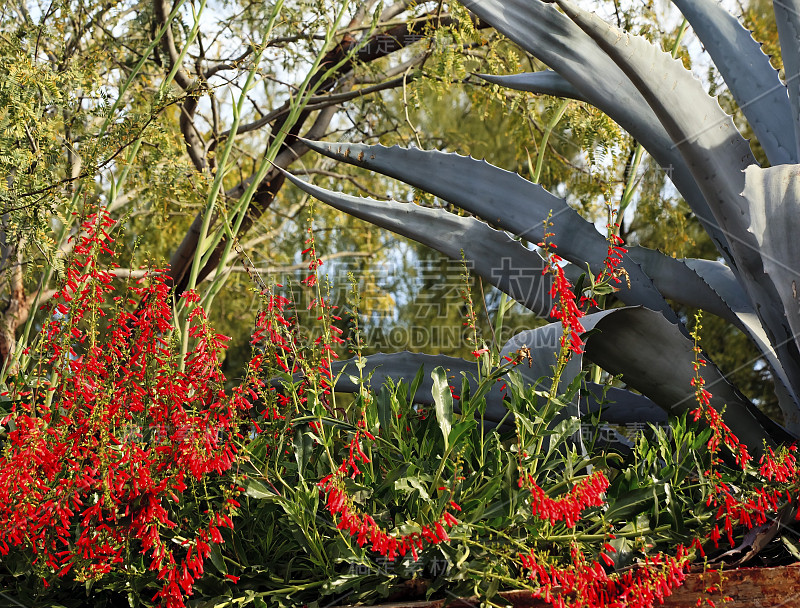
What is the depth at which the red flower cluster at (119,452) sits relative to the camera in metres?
0.85

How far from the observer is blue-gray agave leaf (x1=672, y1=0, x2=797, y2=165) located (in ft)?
4.25

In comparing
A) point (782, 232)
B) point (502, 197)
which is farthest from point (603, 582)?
point (502, 197)

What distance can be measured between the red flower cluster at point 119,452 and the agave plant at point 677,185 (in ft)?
1.17

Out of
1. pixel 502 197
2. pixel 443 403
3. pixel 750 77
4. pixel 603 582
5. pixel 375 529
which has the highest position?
pixel 750 77

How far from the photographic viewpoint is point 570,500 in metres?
0.83

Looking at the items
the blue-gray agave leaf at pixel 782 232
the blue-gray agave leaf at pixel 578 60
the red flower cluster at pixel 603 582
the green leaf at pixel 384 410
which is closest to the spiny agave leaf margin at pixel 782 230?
the blue-gray agave leaf at pixel 782 232

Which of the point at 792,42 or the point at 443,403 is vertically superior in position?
the point at 792,42

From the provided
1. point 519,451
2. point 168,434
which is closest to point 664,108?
point 519,451

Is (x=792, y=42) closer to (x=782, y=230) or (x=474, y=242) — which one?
(x=782, y=230)

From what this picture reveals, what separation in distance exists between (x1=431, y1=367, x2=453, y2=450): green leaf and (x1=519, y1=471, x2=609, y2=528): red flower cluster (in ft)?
0.40

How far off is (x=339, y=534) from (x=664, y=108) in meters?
0.75

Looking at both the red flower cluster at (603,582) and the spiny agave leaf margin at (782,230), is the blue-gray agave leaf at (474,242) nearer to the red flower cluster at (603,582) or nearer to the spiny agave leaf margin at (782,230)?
the spiny agave leaf margin at (782,230)

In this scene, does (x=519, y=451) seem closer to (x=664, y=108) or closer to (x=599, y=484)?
(x=599, y=484)

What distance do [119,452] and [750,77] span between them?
1166 millimetres
